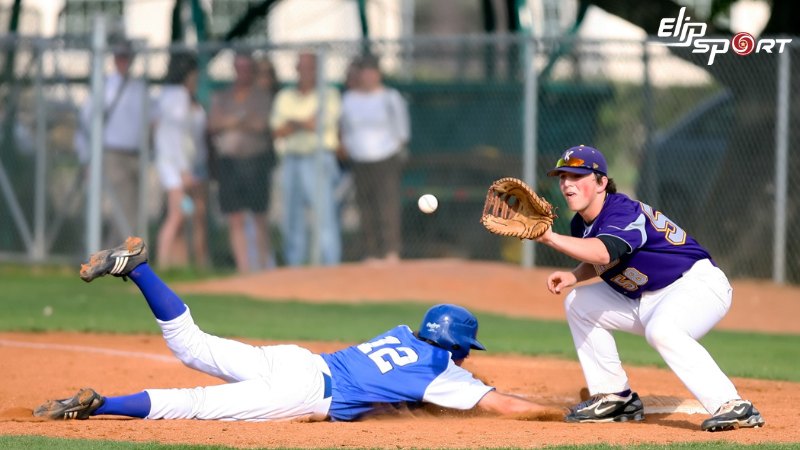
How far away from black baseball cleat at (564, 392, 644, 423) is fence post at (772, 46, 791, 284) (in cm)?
763

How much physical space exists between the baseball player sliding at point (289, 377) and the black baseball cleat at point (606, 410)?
22cm

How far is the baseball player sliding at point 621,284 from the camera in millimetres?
6215

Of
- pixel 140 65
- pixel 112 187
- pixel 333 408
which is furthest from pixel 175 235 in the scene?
pixel 333 408

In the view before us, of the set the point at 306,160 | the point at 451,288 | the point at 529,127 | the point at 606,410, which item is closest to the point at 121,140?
the point at 306,160

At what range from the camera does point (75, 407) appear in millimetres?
6195

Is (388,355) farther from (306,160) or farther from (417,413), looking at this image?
(306,160)

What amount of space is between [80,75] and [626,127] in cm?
687

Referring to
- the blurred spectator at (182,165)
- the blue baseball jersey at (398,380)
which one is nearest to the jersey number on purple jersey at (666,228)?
the blue baseball jersey at (398,380)

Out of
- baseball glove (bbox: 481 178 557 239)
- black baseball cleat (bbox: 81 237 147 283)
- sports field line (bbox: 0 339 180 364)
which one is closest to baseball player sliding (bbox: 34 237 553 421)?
black baseball cleat (bbox: 81 237 147 283)

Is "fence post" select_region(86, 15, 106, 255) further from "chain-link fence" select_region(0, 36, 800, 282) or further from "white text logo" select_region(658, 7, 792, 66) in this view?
"white text logo" select_region(658, 7, 792, 66)

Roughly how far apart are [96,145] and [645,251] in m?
10.0

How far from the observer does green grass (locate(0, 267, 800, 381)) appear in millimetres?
10031

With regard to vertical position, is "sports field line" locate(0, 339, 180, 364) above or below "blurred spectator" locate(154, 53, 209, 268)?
below

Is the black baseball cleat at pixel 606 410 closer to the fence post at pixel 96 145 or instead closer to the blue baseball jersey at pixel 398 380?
the blue baseball jersey at pixel 398 380
